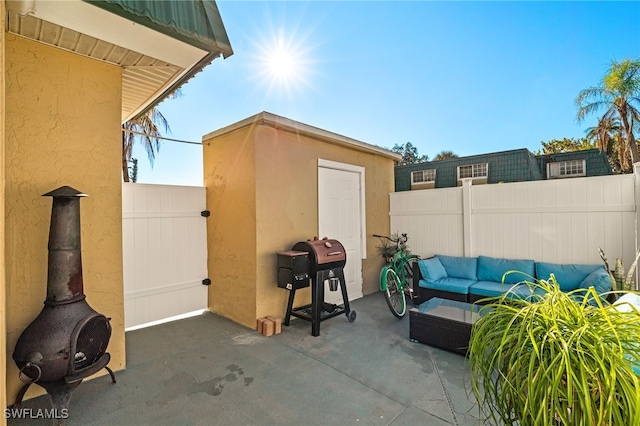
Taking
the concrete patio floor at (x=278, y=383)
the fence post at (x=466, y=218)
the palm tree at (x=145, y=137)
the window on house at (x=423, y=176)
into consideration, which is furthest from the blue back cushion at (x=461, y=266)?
the palm tree at (x=145, y=137)

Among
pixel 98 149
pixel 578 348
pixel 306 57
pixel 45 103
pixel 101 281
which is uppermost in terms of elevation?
pixel 306 57

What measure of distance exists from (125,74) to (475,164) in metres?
11.9

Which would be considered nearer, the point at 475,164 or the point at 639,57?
the point at 639,57

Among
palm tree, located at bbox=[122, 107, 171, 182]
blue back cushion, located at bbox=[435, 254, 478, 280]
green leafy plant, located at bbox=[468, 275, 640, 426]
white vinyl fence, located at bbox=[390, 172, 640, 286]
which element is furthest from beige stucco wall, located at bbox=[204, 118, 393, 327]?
palm tree, located at bbox=[122, 107, 171, 182]

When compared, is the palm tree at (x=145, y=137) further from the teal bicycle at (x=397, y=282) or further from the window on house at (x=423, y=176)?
the window on house at (x=423, y=176)

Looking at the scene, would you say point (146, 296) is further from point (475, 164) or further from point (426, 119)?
point (426, 119)

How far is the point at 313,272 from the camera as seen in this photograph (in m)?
4.10

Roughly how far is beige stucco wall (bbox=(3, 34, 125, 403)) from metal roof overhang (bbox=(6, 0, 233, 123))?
20cm

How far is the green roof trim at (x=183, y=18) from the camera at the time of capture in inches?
86.4

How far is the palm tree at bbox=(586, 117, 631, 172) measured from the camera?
1260cm

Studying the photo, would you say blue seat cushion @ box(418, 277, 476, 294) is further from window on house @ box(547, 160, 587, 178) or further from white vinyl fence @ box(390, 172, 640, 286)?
window on house @ box(547, 160, 587, 178)

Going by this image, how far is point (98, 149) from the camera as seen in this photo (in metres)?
3.00

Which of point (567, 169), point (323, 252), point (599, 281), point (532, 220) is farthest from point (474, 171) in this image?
point (323, 252)

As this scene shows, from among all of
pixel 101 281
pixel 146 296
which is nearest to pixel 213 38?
pixel 101 281
